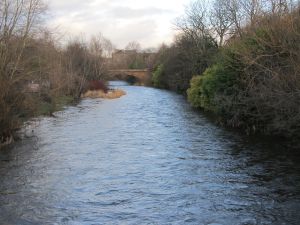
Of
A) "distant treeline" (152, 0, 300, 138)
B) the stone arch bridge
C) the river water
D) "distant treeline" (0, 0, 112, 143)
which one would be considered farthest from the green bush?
the stone arch bridge

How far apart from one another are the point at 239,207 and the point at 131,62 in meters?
104

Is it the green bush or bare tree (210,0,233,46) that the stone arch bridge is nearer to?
bare tree (210,0,233,46)

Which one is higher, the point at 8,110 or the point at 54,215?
the point at 8,110

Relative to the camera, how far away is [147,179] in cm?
1334

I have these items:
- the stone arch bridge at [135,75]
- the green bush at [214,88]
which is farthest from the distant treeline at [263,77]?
the stone arch bridge at [135,75]

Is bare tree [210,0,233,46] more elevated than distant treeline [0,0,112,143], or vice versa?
bare tree [210,0,233,46]

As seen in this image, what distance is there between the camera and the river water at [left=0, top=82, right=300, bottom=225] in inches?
398

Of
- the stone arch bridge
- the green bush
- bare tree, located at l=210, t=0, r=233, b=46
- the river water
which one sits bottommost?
the river water

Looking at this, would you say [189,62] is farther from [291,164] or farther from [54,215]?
[54,215]

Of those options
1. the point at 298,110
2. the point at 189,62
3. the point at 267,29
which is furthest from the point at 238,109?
the point at 189,62

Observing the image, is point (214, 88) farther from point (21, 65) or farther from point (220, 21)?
point (220, 21)

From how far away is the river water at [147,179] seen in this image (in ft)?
33.1

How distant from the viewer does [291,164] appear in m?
15.1

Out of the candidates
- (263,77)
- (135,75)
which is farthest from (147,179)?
(135,75)
